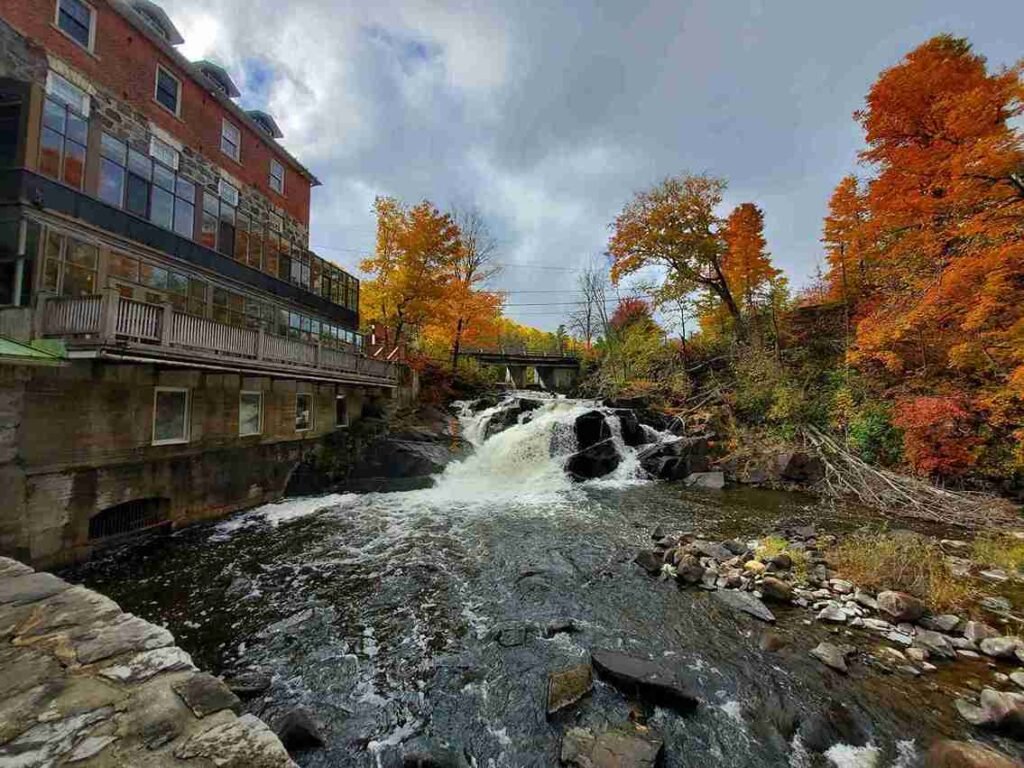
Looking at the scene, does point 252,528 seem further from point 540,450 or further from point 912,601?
point 912,601

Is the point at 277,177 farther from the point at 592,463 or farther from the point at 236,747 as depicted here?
the point at 236,747

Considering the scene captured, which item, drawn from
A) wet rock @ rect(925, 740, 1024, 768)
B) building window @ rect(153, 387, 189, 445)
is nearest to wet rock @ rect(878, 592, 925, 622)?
wet rock @ rect(925, 740, 1024, 768)

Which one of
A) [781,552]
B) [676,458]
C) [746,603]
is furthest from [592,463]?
[746,603]

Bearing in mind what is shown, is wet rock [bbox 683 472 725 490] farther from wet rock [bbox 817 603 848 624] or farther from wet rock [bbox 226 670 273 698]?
wet rock [bbox 226 670 273 698]

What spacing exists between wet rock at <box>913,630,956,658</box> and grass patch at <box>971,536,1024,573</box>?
349 cm

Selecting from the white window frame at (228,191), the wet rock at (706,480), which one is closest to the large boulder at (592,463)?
the wet rock at (706,480)

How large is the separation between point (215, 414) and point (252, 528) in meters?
3.52

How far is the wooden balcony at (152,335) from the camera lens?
8.28 metres

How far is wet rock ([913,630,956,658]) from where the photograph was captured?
5.01m

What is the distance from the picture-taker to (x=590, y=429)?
717 inches

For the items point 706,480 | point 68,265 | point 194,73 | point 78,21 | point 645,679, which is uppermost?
point 194,73

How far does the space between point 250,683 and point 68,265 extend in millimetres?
11876

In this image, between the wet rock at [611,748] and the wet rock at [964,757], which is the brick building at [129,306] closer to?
the wet rock at [611,748]

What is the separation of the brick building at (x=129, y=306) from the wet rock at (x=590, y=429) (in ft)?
29.7
